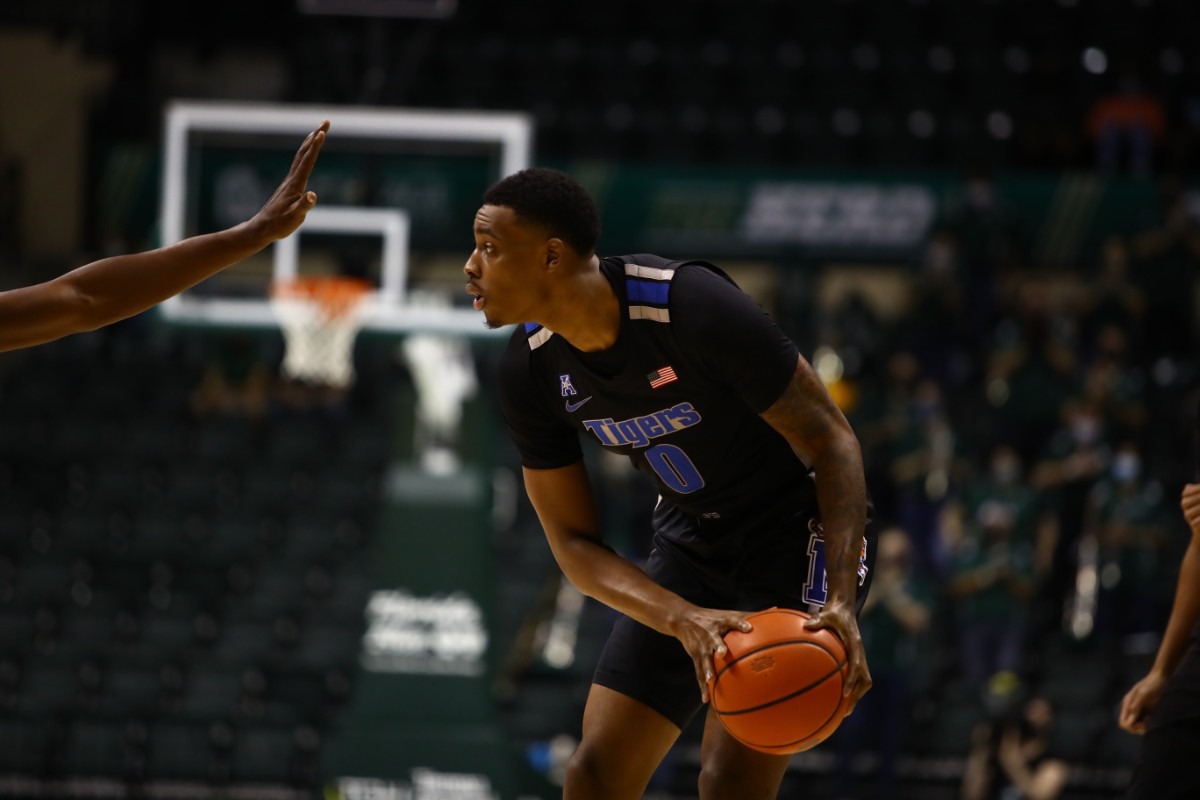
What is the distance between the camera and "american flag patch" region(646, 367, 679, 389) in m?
4.07

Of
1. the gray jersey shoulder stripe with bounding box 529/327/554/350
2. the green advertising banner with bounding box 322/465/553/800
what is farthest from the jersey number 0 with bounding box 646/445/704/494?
the green advertising banner with bounding box 322/465/553/800

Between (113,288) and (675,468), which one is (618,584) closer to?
(675,468)

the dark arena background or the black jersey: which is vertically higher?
the black jersey

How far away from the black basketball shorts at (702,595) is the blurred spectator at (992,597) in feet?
26.3

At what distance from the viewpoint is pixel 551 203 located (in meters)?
3.97

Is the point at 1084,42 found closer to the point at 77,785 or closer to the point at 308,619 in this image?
the point at 308,619

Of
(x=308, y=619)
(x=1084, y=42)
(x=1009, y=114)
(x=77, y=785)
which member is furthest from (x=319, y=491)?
(x=1084, y=42)

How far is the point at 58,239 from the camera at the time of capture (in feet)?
58.0

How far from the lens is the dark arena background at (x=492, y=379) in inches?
436

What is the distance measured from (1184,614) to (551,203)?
2.06 metres

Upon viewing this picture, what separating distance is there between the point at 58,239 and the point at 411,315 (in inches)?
345

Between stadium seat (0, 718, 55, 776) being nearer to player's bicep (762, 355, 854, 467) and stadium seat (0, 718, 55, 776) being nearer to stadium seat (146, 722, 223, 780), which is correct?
stadium seat (146, 722, 223, 780)

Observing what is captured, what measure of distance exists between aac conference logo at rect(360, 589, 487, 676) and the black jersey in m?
6.24

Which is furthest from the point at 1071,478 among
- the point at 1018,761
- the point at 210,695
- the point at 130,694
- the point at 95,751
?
the point at 95,751
